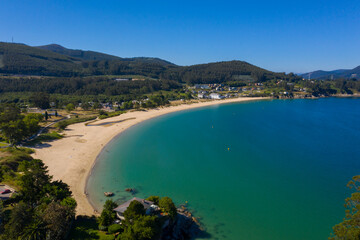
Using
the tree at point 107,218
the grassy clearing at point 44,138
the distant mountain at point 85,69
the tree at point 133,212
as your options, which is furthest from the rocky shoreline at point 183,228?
the distant mountain at point 85,69

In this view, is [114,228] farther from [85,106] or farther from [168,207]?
[85,106]

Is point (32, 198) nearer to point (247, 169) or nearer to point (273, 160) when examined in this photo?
point (247, 169)

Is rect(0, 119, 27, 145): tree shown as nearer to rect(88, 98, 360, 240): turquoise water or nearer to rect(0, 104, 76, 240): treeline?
rect(0, 104, 76, 240): treeline

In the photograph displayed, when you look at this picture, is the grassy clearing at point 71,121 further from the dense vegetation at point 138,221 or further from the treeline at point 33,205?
the dense vegetation at point 138,221

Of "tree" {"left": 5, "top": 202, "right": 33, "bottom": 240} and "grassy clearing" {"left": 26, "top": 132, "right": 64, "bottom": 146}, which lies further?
"grassy clearing" {"left": 26, "top": 132, "right": 64, "bottom": 146}

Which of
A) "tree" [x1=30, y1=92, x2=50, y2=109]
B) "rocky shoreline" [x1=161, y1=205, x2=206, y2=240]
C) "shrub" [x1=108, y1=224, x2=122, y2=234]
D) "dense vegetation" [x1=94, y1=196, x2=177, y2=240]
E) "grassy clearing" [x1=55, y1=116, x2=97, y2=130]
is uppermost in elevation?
"tree" [x1=30, y1=92, x2=50, y2=109]

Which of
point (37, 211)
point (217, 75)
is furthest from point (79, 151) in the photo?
point (217, 75)

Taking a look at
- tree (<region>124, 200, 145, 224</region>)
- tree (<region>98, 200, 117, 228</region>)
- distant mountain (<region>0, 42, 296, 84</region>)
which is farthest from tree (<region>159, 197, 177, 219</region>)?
distant mountain (<region>0, 42, 296, 84</region>)
